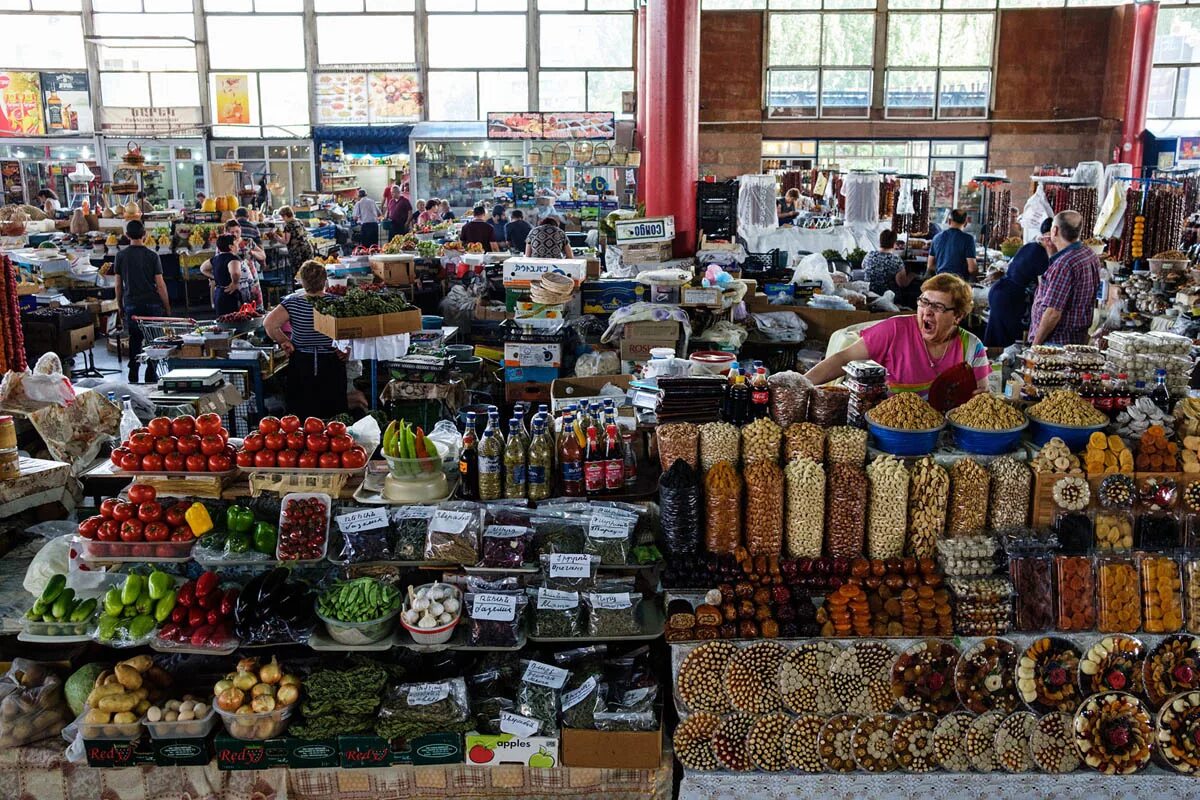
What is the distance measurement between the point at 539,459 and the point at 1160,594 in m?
2.14

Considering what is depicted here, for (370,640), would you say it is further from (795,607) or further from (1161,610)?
(1161,610)

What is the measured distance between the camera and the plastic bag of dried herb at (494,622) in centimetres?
342

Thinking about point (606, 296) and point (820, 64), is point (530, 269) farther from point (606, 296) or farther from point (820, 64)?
point (820, 64)

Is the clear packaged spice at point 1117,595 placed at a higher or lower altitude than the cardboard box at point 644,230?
lower

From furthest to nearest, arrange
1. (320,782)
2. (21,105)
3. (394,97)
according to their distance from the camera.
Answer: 1. (21,105)
2. (394,97)
3. (320,782)

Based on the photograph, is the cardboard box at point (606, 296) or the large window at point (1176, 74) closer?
the cardboard box at point (606, 296)

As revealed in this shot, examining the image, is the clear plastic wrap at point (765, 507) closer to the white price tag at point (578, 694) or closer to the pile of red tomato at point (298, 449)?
the white price tag at point (578, 694)

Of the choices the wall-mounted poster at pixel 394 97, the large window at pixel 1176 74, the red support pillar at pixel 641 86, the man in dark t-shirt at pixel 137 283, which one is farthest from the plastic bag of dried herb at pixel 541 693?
the large window at pixel 1176 74

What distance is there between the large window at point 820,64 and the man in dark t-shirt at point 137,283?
14.0m

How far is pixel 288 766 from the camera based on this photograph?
3.38 metres

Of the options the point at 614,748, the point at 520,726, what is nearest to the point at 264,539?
the point at 520,726

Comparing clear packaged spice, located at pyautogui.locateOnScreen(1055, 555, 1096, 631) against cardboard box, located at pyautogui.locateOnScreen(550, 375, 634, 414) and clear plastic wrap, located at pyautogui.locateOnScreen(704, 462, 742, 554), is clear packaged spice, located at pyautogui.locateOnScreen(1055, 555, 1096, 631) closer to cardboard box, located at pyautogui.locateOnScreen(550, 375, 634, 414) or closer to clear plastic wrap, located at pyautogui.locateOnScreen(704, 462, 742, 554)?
clear plastic wrap, located at pyautogui.locateOnScreen(704, 462, 742, 554)

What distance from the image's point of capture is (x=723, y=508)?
11.2 ft

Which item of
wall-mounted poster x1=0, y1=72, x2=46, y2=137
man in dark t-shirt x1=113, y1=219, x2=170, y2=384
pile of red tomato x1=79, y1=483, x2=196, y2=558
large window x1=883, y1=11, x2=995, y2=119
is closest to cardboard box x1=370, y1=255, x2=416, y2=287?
man in dark t-shirt x1=113, y1=219, x2=170, y2=384
